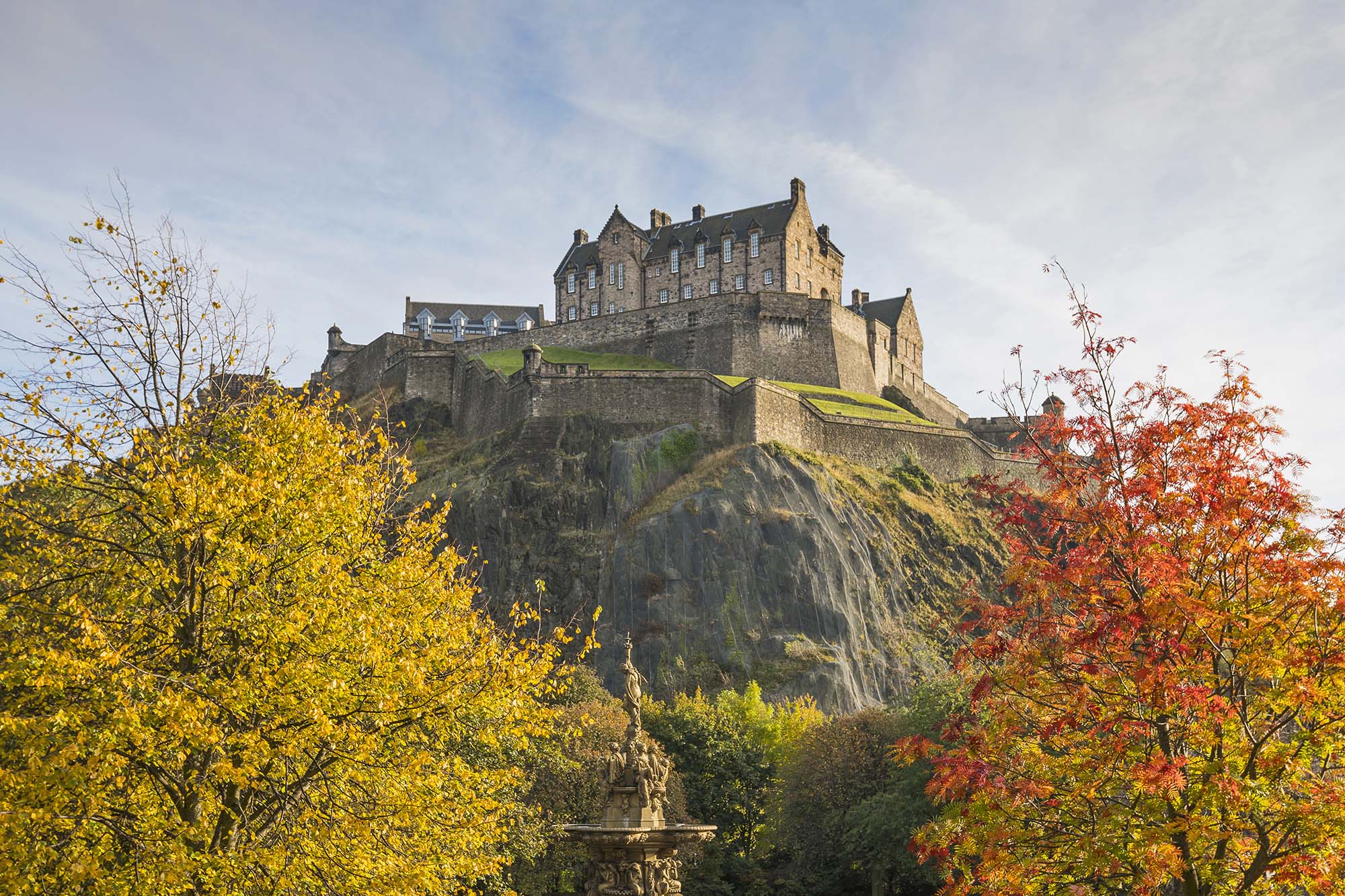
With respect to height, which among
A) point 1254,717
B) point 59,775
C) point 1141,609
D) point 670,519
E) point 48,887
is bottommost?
point 48,887

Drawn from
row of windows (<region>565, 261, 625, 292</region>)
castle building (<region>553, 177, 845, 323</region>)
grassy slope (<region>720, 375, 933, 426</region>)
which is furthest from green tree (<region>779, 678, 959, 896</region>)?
row of windows (<region>565, 261, 625, 292</region>)

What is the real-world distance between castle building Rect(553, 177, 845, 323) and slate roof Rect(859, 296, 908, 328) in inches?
206

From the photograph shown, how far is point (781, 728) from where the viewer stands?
44.1 metres

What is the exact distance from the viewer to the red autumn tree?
9.55 metres

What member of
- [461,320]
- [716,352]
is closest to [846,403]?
[716,352]

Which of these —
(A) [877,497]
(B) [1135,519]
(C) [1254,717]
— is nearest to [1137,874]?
(C) [1254,717]

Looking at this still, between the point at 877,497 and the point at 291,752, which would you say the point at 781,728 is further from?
the point at 291,752

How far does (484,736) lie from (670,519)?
1555 inches

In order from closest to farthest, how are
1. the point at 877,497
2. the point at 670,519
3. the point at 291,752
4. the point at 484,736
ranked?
the point at 291,752 < the point at 484,736 < the point at 670,519 < the point at 877,497

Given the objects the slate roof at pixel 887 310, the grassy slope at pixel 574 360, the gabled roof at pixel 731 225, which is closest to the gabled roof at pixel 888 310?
the slate roof at pixel 887 310

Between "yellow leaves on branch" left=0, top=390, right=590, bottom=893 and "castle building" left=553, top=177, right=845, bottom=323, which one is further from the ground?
"castle building" left=553, top=177, right=845, bottom=323

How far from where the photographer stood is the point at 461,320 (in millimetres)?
105188

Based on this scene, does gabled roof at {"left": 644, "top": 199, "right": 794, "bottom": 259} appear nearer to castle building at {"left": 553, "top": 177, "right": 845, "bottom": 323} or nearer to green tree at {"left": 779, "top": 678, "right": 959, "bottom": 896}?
castle building at {"left": 553, "top": 177, "right": 845, "bottom": 323}

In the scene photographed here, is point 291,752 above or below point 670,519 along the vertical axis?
below
